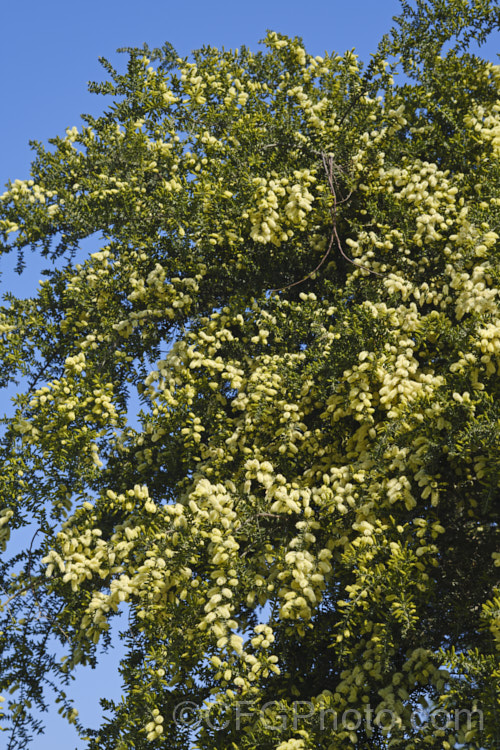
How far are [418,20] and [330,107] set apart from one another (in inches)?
35.7

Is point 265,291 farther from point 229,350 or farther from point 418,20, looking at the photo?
point 418,20

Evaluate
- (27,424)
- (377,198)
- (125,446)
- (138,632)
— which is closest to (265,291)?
(377,198)

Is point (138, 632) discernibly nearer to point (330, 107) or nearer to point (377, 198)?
point (377, 198)

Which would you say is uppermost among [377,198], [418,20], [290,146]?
[418,20]

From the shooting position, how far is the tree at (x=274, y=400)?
3887 millimetres

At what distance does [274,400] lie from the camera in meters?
4.70

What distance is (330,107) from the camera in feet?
18.4

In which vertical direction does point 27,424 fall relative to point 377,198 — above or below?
below

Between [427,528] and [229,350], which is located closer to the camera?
[427,528]

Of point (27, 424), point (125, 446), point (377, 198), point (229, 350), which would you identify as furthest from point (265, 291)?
point (27, 424)

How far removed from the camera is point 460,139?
535 cm

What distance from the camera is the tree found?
3887 mm

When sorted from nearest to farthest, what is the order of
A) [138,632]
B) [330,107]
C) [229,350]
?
[138,632] < [229,350] < [330,107]

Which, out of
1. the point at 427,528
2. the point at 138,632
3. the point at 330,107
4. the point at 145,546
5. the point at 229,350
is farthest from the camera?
the point at 330,107
